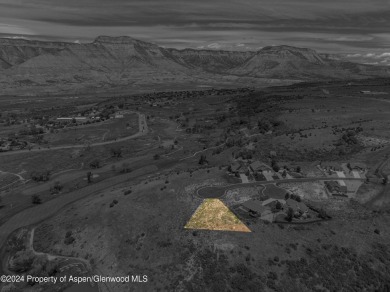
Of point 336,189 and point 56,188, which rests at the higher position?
point 336,189

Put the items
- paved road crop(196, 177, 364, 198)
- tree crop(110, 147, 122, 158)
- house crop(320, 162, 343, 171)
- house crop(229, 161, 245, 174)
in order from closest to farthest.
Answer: paved road crop(196, 177, 364, 198), house crop(229, 161, 245, 174), house crop(320, 162, 343, 171), tree crop(110, 147, 122, 158)

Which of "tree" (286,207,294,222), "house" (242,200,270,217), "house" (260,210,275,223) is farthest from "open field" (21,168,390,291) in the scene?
"tree" (286,207,294,222)

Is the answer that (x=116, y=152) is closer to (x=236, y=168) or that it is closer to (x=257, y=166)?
(x=236, y=168)

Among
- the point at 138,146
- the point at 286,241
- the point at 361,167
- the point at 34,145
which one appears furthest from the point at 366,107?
the point at 34,145

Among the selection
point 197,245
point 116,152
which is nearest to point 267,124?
point 116,152

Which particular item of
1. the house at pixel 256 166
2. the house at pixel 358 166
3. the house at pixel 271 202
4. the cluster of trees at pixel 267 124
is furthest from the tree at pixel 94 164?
the house at pixel 358 166

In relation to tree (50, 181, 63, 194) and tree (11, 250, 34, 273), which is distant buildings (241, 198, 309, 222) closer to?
tree (11, 250, 34, 273)
